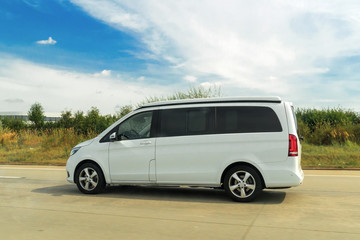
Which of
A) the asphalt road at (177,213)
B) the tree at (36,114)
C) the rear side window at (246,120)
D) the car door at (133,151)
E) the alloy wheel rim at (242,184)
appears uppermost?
the tree at (36,114)

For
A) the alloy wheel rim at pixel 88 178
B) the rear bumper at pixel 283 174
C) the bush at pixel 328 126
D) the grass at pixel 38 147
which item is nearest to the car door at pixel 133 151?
the alloy wheel rim at pixel 88 178

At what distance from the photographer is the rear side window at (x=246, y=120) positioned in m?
7.52

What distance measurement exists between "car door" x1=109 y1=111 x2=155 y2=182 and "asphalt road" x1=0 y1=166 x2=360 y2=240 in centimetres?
51

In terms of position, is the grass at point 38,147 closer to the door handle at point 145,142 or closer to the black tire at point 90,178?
the black tire at point 90,178

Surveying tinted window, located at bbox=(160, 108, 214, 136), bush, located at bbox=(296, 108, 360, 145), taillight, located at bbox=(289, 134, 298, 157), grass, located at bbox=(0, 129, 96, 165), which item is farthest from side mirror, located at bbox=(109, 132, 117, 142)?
bush, located at bbox=(296, 108, 360, 145)

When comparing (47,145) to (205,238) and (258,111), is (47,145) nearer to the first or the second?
(258,111)

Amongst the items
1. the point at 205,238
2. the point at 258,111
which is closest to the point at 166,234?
the point at 205,238

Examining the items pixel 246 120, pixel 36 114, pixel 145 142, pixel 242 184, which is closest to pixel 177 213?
pixel 242 184

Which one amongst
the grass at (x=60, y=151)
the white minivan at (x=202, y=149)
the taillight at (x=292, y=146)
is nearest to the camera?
the taillight at (x=292, y=146)

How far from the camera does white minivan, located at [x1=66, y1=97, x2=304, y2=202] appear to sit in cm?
743

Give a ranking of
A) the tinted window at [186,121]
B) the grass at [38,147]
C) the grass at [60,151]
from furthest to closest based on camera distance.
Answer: the grass at [38,147] < the grass at [60,151] < the tinted window at [186,121]

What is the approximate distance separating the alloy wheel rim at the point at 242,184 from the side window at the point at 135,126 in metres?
2.20

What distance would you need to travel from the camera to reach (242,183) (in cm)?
752

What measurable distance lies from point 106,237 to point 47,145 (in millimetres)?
17653
